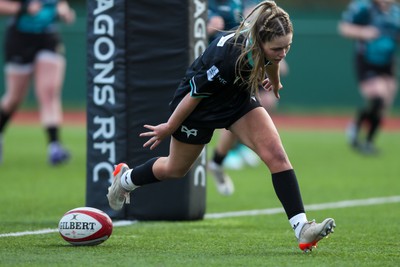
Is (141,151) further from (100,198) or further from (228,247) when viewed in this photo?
(228,247)

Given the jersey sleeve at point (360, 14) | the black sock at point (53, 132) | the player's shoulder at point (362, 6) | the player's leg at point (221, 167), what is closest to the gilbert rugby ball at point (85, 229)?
the player's leg at point (221, 167)

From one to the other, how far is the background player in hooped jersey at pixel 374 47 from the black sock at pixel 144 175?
9208mm

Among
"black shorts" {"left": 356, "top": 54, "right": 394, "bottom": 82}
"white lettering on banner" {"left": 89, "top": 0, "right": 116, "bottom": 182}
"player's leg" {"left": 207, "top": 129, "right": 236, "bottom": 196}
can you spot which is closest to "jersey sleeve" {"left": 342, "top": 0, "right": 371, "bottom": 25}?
"black shorts" {"left": 356, "top": 54, "right": 394, "bottom": 82}

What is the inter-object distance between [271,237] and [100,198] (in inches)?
64.3

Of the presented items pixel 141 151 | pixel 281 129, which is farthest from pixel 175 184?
pixel 281 129

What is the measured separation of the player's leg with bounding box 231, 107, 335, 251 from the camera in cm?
608

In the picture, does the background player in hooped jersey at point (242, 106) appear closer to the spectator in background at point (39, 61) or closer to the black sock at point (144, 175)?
the black sock at point (144, 175)

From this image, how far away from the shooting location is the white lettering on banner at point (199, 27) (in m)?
7.87

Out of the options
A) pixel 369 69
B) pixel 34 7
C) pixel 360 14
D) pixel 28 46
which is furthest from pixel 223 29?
pixel 369 69

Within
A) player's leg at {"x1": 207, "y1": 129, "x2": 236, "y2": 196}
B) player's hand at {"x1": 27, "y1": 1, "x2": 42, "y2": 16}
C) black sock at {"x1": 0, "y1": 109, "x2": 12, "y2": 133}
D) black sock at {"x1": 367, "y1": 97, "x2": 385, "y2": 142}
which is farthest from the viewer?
black sock at {"x1": 367, "y1": 97, "x2": 385, "y2": 142}

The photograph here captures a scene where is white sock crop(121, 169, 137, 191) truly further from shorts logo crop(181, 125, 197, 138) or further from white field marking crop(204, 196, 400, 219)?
white field marking crop(204, 196, 400, 219)

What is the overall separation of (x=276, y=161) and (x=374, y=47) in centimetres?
993

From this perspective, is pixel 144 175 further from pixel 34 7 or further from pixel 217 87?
pixel 34 7

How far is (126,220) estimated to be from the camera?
312 inches
